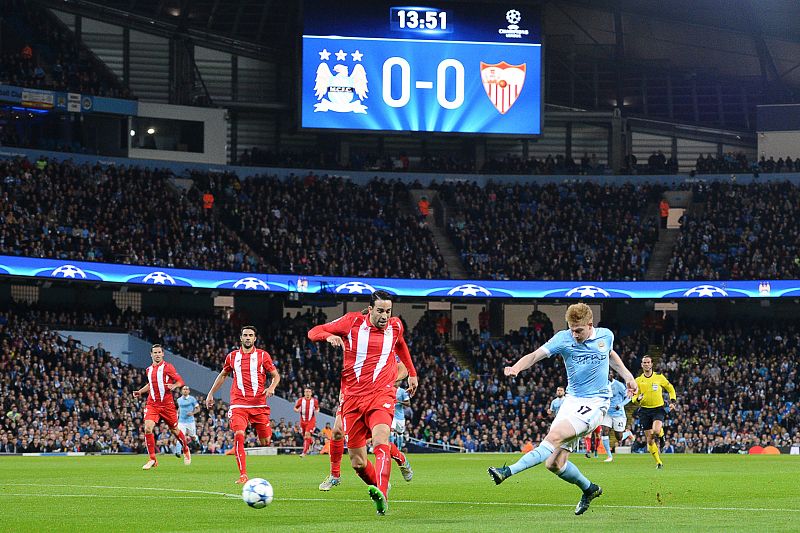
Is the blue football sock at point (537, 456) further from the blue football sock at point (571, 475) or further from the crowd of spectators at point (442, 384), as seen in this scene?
the crowd of spectators at point (442, 384)

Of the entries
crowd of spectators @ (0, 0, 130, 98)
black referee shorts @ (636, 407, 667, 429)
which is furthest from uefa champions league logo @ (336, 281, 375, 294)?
black referee shorts @ (636, 407, 667, 429)

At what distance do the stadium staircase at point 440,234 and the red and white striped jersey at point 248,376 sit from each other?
37.2 meters

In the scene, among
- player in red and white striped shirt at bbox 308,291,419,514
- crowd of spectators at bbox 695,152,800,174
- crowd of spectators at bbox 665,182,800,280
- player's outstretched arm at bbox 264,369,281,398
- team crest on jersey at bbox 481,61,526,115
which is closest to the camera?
player in red and white striped shirt at bbox 308,291,419,514

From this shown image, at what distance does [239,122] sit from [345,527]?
5465 cm

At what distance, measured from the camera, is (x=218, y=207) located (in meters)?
58.9

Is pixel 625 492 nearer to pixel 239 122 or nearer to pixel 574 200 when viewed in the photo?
pixel 574 200

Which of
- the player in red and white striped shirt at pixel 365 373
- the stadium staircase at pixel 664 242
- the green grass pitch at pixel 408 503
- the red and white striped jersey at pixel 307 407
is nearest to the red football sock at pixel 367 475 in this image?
the player in red and white striped shirt at pixel 365 373

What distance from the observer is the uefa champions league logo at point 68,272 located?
47.7 m

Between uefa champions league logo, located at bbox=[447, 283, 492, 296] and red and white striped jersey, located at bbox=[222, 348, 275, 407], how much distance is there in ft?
113

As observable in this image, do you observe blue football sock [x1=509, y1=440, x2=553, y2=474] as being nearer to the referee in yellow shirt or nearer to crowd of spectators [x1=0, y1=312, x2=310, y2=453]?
the referee in yellow shirt

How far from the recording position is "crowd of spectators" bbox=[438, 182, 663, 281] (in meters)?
58.5

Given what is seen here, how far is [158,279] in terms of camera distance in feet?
166

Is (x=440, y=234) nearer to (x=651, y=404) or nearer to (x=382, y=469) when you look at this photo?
(x=651, y=404)

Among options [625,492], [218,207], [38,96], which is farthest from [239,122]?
[625,492]
